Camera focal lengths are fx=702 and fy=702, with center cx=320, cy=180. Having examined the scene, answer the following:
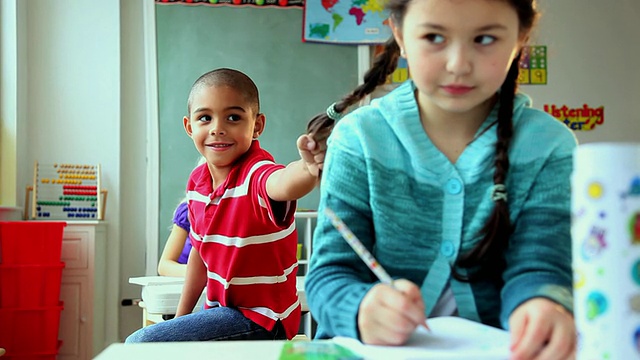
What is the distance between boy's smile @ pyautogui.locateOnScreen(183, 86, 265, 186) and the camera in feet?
5.55

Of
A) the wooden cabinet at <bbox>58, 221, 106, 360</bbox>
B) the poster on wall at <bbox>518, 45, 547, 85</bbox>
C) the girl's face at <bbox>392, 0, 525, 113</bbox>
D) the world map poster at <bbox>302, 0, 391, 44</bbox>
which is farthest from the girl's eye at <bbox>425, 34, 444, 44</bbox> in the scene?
the poster on wall at <bbox>518, 45, 547, 85</bbox>

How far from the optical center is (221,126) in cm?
169

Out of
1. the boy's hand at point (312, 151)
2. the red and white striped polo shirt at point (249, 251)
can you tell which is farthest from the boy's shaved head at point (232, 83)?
the boy's hand at point (312, 151)

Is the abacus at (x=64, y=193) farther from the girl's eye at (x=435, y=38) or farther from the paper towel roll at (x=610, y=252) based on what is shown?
the paper towel roll at (x=610, y=252)

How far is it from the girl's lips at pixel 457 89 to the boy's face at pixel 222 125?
0.95 meters

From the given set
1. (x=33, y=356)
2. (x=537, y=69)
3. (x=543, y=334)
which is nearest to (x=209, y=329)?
(x=543, y=334)

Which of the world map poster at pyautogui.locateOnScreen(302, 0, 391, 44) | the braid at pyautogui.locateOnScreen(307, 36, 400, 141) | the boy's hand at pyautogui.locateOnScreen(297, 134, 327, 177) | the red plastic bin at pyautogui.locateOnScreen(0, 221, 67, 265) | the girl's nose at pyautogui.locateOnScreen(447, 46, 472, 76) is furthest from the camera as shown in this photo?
the world map poster at pyautogui.locateOnScreen(302, 0, 391, 44)

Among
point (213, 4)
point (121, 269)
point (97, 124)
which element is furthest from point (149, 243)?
point (213, 4)

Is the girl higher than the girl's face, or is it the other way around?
the girl's face

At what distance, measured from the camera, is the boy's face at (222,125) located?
5.54ft

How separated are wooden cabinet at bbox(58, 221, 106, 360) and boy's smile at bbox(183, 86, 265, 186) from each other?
6.96ft

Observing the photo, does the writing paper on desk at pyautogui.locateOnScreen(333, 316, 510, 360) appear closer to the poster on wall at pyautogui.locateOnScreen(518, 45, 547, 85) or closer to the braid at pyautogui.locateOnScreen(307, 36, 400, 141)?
the braid at pyautogui.locateOnScreen(307, 36, 400, 141)

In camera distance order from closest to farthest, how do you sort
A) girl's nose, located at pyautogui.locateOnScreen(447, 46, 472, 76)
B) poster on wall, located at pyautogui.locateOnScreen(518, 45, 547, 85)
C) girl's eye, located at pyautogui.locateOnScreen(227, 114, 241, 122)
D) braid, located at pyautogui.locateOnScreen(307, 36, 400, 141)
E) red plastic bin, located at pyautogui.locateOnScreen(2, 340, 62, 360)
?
girl's nose, located at pyautogui.locateOnScreen(447, 46, 472, 76) → braid, located at pyautogui.locateOnScreen(307, 36, 400, 141) → girl's eye, located at pyautogui.locateOnScreen(227, 114, 241, 122) → red plastic bin, located at pyautogui.locateOnScreen(2, 340, 62, 360) → poster on wall, located at pyautogui.locateOnScreen(518, 45, 547, 85)

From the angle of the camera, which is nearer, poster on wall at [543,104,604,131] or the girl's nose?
the girl's nose
